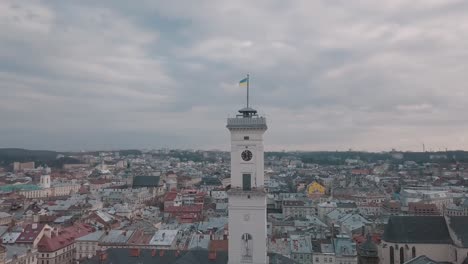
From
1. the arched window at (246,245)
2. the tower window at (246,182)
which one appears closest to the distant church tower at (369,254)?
the arched window at (246,245)

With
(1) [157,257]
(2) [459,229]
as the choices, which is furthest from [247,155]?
(2) [459,229]

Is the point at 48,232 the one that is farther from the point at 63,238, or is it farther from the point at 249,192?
Result: the point at 249,192

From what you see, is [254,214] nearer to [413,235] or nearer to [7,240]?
[413,235]

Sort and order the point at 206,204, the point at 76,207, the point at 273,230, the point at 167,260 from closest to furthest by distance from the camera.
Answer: the point at 167,260, the point at 273,230, the point at 76,207, the point at 206,204

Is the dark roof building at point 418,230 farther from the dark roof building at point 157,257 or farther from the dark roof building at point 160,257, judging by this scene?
the dark roof building at point 157,257

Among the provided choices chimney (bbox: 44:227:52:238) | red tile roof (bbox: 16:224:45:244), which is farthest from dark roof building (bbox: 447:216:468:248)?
red tile roof (bbox: 16:224:45:244)

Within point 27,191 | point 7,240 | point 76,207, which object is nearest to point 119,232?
point 7,240

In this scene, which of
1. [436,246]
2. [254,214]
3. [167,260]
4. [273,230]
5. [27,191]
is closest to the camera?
[254,214]
